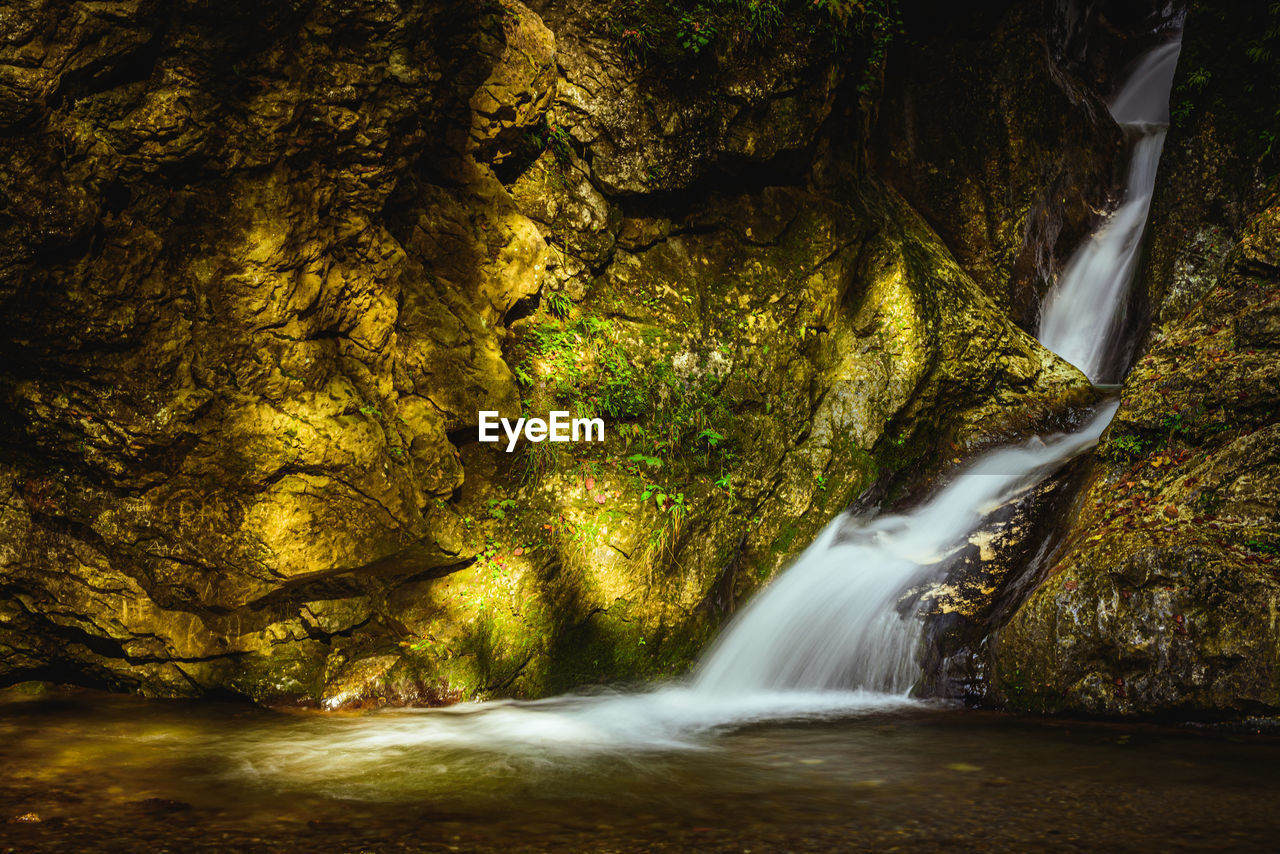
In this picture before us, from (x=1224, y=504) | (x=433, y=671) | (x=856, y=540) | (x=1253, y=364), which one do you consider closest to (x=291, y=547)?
(x=433, y=671)

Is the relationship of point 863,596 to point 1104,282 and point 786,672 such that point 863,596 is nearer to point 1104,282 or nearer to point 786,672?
point 786,672

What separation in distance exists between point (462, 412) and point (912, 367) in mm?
4640

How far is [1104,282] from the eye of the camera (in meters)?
10.7

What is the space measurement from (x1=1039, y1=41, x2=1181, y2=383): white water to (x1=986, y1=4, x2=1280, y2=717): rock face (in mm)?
3290

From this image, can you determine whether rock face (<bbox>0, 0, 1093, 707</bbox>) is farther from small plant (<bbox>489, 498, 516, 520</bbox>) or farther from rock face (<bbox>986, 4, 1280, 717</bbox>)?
rock face (<bbox>986, 4, 1280, 717</bbox>)

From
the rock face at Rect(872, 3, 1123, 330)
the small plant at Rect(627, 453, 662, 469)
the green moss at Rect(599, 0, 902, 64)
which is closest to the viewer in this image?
the small plant at Rect(627, 453, 662, 469)

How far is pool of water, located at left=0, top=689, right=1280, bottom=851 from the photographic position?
3.49m

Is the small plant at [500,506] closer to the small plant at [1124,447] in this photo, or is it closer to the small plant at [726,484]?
the small plant at [726,484]

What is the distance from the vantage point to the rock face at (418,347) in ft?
17.4

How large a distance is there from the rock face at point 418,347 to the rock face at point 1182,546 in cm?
215

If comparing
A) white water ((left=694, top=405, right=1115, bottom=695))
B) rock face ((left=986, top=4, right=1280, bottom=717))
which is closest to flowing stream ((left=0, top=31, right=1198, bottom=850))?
white water ((left=694, top=405, right=1115, bottom=695))

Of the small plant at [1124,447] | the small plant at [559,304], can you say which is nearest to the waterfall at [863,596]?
the small plant at [1124,447]

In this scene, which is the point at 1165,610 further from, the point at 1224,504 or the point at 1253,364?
the point at 1253,364

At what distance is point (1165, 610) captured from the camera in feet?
16.9
